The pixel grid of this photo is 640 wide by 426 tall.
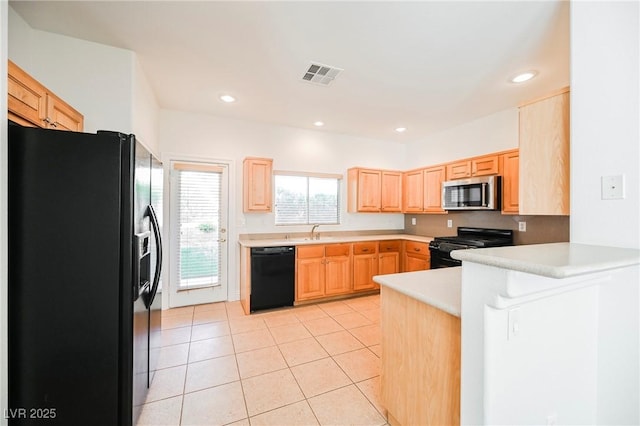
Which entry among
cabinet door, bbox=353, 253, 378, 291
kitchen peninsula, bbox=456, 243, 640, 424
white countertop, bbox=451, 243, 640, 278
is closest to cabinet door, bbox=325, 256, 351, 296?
cabinet door, bbox=353, 253, 378, 291

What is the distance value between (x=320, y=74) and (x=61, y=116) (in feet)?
7.09

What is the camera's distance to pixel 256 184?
389 centimetres

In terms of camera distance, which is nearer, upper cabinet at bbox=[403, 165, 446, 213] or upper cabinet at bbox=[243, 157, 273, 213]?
upper cabinet at bbox=[243, 157, 273, 213]

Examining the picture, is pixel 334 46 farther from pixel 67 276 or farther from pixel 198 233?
pixel 198 233

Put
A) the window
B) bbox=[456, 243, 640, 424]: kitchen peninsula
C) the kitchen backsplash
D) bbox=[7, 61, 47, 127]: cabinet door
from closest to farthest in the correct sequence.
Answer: bbox=[456, 243, 640, 424]: kitchen peninsula < bbox=[7, 61, 47, 127]: cabinet door < the kitchen backsplash < the window

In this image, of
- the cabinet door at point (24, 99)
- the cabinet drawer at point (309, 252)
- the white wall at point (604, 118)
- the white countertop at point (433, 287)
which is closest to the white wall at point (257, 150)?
the cabinet drawer at point (309, 252)

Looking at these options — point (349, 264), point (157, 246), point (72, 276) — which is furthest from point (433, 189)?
point (72, 276)

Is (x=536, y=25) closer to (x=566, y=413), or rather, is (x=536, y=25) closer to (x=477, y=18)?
(x=477, y=18)

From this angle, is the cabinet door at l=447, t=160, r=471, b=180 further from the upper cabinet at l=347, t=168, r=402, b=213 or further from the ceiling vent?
the ceiling vent

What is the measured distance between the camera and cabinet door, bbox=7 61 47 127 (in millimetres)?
1405

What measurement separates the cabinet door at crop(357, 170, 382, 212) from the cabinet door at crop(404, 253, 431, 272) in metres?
0.98

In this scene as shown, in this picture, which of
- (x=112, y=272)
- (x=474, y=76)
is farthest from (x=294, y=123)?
(x=112, y=272)

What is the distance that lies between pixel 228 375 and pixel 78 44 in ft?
9.85

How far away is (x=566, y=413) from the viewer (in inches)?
49.2
